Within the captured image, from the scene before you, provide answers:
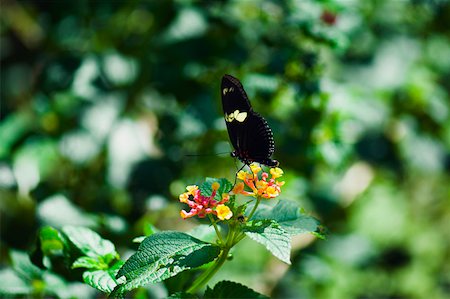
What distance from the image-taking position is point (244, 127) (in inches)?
41.5

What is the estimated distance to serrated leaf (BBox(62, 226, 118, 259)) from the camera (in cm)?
95

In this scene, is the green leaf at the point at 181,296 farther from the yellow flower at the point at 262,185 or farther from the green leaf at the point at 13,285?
the green leaf at the point at 13,285

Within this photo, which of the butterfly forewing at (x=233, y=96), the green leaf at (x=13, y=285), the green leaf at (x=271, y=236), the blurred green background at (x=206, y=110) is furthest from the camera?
the blurred green background at (x=206, y=110)

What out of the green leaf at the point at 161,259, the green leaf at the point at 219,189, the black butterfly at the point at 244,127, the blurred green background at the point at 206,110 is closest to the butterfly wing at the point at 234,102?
the black butterfly at the point at 244,127

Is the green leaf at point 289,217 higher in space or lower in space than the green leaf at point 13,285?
higher

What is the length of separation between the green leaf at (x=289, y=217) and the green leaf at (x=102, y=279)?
238 millimetres

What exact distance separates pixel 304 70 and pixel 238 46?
28cm

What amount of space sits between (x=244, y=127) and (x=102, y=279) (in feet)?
1.22

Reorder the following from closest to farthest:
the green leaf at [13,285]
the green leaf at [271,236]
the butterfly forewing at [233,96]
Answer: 1. the green leaf at [271,236]
2. the butterfly forewing at [233,96]
3. the green leaf at [13,285]

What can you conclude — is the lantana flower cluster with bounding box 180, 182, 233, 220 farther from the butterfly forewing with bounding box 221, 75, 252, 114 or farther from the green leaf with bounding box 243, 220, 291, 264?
the butterfly forewing with bounding box 221, 75, 252, 114

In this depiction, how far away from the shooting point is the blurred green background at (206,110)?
1650 millimetres

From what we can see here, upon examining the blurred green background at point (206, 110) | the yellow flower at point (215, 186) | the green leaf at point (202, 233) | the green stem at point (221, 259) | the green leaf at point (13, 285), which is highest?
the blurred green background at point (206, 110)

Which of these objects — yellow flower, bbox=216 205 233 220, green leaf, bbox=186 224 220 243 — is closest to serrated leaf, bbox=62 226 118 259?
green leaf, bbox=186 224 220 243

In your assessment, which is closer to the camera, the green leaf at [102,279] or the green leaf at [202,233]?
the green leaf at [102,279]
